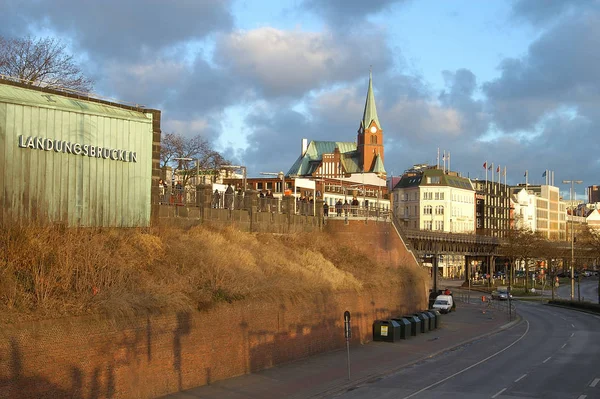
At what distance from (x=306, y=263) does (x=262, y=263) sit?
16.5ft

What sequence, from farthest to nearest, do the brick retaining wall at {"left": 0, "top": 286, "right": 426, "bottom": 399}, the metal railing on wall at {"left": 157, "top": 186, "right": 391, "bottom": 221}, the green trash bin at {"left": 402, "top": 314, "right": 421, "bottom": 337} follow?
the green trash bin at {"left": 402, "top": 314, "right": 421, "bottom": 337} → the metal railing on wall at {"left": 157, "top": 186, "right": 391, "bottom": 221} → the brick retaining wall at {"left": 0, "top": 286, "right": 426, "bottom": 399}

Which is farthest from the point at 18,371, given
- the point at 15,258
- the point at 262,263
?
the point at 262,263

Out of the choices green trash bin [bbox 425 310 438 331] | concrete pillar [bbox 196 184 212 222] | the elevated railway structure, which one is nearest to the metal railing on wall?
concrete pillar [bbox 196 184 212 222]

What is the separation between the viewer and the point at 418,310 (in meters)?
52.3

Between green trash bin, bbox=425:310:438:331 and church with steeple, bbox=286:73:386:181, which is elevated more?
church with steeple, bbox=286:73:386:181

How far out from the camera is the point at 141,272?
26.0 meters

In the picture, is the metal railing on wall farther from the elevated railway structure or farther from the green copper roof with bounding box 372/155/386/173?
the green copper roof with bounding box 372/155/386/173

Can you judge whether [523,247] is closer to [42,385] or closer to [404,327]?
[404,327]

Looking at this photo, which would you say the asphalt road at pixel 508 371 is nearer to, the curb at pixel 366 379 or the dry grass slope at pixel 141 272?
the curb at pixel 366 379

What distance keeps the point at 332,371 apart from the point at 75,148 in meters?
13.5

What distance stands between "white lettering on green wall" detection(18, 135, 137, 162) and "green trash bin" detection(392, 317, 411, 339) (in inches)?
745

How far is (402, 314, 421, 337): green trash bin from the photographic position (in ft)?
147

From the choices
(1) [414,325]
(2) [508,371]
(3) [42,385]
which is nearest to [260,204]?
(1) [414,325]

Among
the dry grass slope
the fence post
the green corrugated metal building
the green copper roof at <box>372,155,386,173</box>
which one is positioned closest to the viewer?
the dry grass slope
